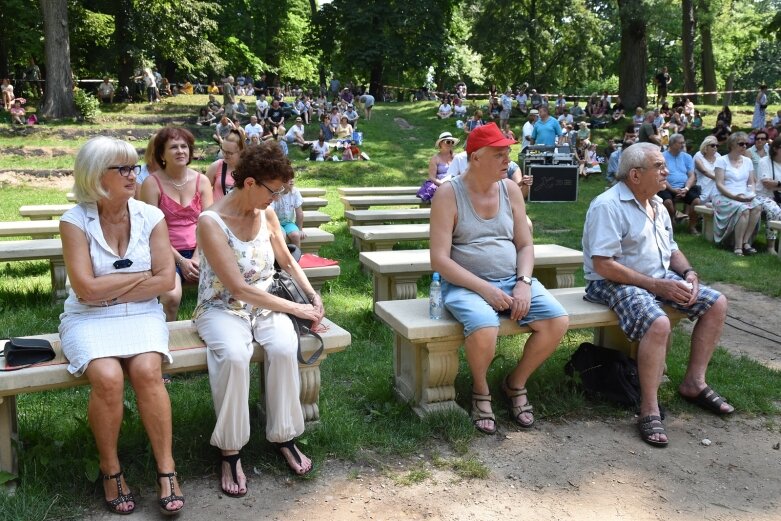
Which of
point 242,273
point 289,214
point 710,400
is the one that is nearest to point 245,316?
point 242,273

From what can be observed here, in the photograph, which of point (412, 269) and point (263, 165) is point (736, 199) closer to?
point (412, 269)

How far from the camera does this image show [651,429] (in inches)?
143

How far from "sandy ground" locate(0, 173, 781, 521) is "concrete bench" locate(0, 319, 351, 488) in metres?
0.44

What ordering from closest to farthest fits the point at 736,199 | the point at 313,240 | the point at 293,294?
the point at 293,294 → the point at 313,240 → the point at 736,199

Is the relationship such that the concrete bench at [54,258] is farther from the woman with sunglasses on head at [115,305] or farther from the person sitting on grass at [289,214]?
the woman with sunglasses on head at [115,305]

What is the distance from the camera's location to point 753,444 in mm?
3629

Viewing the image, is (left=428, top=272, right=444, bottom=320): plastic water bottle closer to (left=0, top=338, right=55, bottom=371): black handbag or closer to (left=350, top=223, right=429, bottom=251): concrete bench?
(left=0, top=338, right=55, bottom=371): black handbag

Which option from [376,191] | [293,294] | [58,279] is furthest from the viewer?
[376,191]

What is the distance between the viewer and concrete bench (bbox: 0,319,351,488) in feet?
9.34

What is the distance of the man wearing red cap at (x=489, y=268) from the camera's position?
3678 millimetres

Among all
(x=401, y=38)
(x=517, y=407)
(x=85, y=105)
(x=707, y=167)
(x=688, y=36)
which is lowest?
(x=517, y=407)

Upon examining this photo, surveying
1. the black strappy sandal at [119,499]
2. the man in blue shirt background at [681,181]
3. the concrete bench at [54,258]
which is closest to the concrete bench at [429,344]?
the concrete bench at [54,258]

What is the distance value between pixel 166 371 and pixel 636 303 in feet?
8.22

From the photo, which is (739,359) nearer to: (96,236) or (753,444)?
(753,444)
